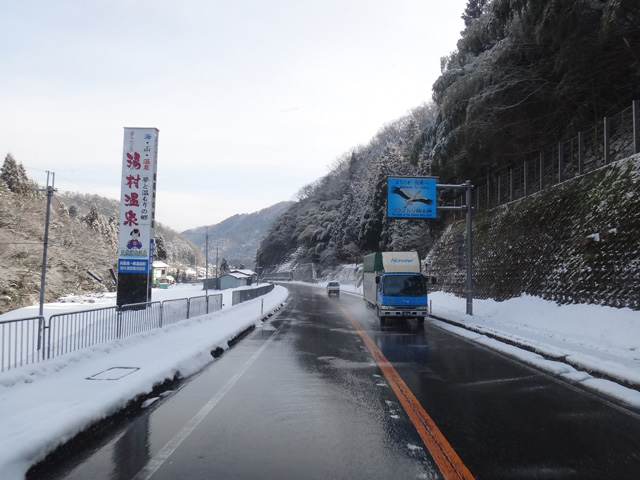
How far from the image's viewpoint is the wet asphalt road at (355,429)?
14.0ft

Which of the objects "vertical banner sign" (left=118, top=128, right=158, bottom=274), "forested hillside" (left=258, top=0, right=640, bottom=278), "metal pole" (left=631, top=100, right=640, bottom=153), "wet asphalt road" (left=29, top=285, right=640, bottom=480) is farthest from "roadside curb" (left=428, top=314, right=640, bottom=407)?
"vertical banner sign" (left=118, top=128, right=158, bottom=274)

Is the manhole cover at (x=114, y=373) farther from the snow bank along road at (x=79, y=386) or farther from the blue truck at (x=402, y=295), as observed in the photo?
the blue truck at (x=402, y=295)

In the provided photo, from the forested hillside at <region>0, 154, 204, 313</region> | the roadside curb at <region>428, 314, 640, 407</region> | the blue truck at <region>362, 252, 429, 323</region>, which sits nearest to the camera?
the roadside curb at <region>428, 314, 640, 407</region>

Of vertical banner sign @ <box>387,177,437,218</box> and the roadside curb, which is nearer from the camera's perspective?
the roadside curb

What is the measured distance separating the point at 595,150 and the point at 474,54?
9600mm

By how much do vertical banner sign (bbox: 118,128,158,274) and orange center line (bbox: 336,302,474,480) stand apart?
15.2 m

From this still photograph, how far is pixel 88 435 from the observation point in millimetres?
5199

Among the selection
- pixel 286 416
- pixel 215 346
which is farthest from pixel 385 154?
pixel 286 416

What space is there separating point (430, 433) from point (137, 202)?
1873 cm

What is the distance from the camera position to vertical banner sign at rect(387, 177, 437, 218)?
2066 cm

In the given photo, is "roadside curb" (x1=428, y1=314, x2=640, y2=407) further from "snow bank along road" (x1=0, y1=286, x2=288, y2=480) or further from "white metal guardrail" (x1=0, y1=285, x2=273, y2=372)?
"white metal guardrail" (x1=0, y1=285, x2=273, y2=372)

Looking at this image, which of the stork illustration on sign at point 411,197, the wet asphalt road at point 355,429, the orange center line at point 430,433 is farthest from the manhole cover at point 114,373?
the stork illustration on sign at point 411,197

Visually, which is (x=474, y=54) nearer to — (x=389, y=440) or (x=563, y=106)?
(x=563, y=106)

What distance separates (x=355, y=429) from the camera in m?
5.39
